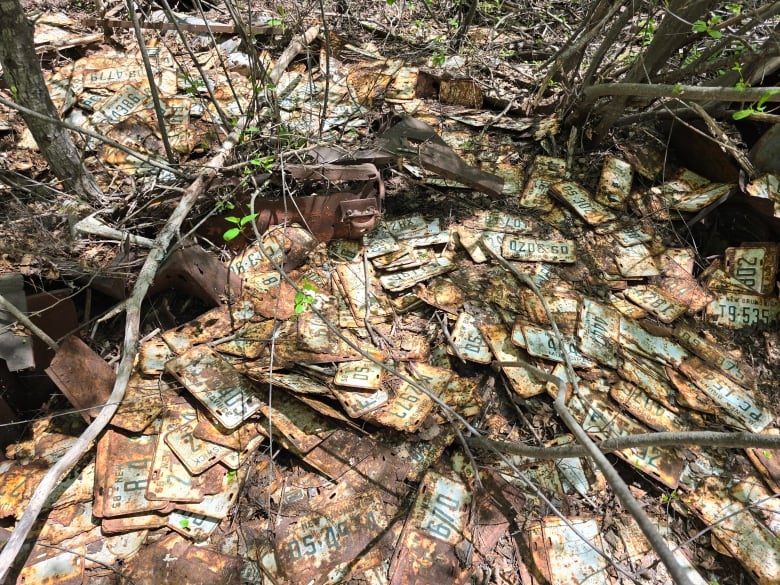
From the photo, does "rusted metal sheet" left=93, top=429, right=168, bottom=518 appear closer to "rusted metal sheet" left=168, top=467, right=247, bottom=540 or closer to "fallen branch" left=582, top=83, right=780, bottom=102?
"rusted metal sheet" left=168, top=467, right=247, bottom=540

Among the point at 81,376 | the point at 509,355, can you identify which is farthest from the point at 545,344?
the point at 81,376

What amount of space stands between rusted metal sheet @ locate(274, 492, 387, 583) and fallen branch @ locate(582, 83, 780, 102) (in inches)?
111

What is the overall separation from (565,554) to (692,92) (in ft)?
8.66

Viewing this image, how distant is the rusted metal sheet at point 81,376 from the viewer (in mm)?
2433

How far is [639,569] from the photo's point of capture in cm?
244

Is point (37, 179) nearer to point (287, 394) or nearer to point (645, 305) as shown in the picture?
point (287, 394)

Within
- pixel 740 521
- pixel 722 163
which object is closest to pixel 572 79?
pixel 722 163

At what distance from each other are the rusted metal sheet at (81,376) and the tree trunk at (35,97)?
4.15ft

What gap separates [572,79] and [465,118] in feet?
3.11

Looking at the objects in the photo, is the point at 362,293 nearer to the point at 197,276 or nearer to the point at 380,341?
the point at 380,341

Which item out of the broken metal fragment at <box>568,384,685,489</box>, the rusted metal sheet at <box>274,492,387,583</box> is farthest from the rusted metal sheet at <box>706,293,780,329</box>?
the rusted metal sheet at <box>274,492,387,583</box>

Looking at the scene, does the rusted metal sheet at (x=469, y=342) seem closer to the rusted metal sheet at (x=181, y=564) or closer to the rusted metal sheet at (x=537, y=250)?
the rusted metal sheet at (x=537, y=250)

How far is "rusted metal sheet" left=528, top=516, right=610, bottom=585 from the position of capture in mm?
2361

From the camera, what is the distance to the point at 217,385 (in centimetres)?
275
